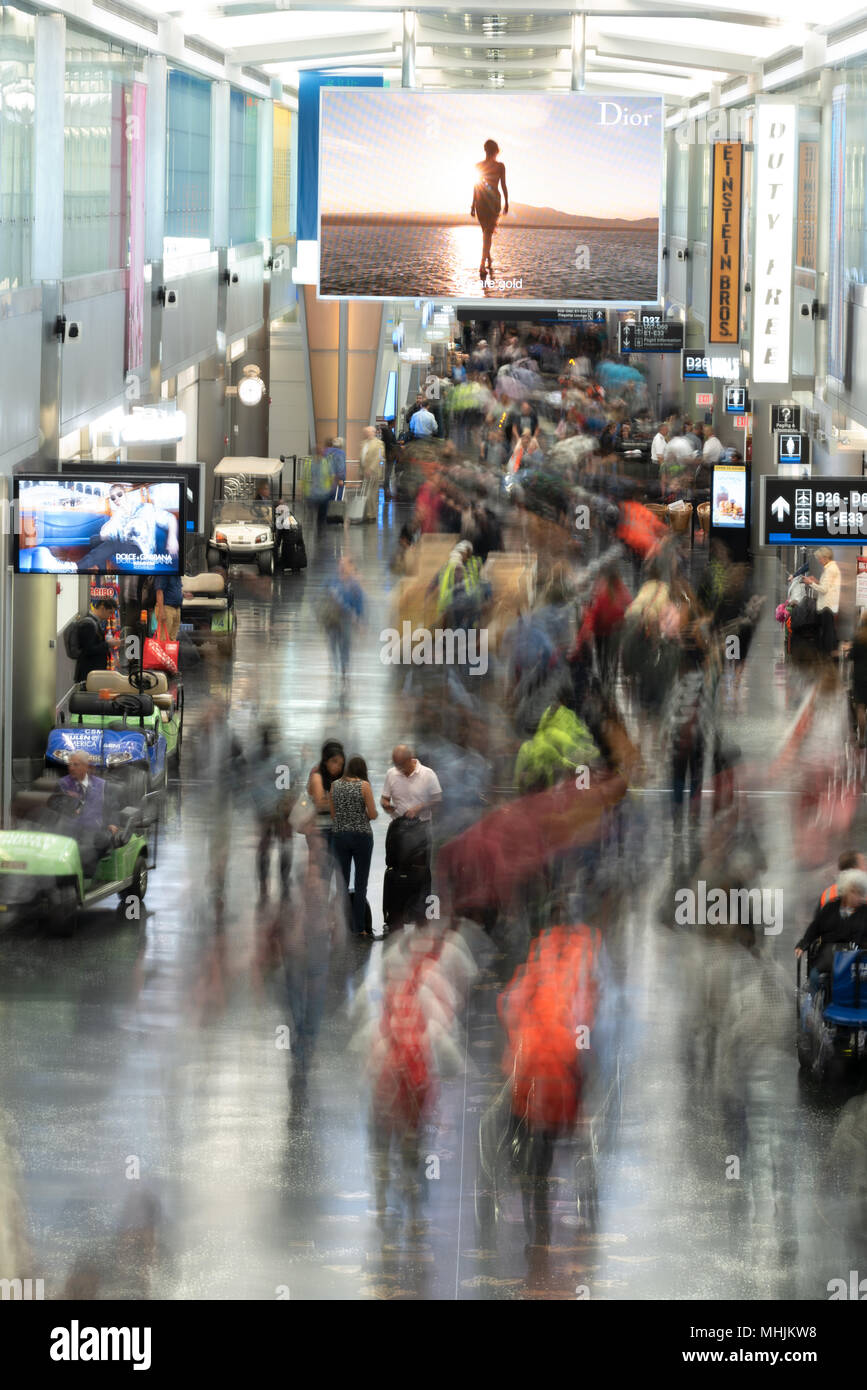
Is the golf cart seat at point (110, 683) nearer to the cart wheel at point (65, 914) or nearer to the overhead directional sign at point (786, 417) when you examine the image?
the cart wheel at point (65, 914)

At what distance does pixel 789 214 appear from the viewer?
22969 mm

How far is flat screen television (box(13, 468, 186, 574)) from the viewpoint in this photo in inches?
601

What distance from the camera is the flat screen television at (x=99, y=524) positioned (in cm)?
1527

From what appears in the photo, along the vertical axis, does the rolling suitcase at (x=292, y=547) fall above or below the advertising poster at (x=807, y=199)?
below

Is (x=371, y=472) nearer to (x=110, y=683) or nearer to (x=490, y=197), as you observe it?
(x=490, y=197)

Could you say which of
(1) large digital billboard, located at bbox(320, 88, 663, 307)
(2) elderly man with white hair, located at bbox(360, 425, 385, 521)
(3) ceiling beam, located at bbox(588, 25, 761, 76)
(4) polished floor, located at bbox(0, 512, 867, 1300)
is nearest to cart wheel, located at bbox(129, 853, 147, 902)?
(4) polished floor, located at bbox(0, 512, 867, 1300)

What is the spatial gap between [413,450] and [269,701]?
1960 cm

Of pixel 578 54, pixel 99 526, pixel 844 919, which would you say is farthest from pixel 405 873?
pixel 578 54

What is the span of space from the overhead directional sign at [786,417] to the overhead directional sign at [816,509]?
35.9 feet

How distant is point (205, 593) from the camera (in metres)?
25.1

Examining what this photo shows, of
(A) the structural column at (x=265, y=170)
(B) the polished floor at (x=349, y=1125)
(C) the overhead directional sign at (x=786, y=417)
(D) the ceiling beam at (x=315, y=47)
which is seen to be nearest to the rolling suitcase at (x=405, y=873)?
(B) the polished floor at (x=349, y=1125)
